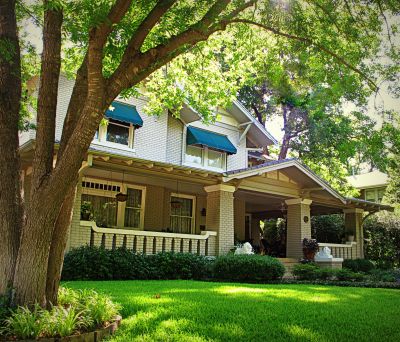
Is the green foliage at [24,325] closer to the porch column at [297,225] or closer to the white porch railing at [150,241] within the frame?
the white porch railing at [150,241]

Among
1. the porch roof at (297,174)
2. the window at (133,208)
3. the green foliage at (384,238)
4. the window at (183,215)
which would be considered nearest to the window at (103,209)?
the window at (133,208)

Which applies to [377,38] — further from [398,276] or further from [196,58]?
[398,276]

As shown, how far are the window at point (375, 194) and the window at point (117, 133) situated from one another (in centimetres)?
2627

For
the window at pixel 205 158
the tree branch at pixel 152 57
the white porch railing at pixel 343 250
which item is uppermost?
the window at pixel 205 158

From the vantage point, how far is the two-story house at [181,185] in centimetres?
1378

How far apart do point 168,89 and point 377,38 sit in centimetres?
599

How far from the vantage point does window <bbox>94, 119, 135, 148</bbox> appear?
1620cm

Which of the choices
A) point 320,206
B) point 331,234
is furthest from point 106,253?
point 331,234

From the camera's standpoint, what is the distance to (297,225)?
18.3 meters

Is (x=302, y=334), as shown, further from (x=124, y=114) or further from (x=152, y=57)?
(x=124, y=114)

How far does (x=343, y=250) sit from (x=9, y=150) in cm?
1788

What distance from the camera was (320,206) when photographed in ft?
69.8

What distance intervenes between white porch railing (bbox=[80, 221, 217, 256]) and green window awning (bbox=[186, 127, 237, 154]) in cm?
480

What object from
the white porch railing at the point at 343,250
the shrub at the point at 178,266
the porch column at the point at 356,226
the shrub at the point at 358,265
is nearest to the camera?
the shrub at the point at 178,266
